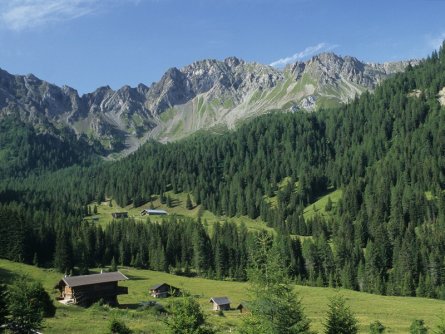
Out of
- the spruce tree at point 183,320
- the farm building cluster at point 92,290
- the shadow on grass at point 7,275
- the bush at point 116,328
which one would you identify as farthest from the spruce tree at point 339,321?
the shadow on grass at point 7,275

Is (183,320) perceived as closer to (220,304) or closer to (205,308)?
(205,308)

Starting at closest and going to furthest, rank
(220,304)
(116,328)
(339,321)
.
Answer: (339,321) < (116,328) < (220,304)

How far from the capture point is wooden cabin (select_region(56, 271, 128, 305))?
258 feet

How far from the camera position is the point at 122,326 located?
4075cm

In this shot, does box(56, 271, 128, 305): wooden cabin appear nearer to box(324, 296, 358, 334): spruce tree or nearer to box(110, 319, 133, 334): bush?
box(110, 319, 133, 334): bush

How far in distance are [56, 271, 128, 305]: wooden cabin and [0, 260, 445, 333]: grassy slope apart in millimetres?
2818

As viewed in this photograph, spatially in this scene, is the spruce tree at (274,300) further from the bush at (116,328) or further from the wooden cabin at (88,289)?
the wooden cabin at (88,289)

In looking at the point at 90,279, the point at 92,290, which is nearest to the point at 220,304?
the point at 92,290

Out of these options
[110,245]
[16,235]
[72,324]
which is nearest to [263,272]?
[72,324]

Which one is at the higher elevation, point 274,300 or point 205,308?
point 274,300

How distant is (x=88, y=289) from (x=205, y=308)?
21.2 meters

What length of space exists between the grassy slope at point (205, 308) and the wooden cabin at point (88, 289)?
2.82 m

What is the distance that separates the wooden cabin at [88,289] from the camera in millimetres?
78750

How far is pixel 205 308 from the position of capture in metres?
82.2
